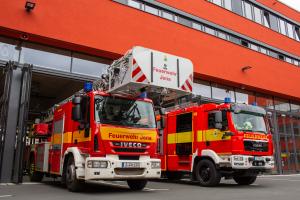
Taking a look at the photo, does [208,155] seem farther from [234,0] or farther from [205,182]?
[234,0]

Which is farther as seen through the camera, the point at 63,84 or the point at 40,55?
the point at 63,84

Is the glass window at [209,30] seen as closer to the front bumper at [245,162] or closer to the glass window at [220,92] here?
the glass window at [220,92]

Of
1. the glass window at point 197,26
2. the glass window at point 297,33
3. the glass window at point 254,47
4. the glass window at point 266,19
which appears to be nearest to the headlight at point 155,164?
the glass window at point 197,26

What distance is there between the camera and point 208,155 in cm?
1092

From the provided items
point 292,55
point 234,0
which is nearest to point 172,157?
point 234,0

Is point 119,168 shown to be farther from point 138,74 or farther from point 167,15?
point 167,15

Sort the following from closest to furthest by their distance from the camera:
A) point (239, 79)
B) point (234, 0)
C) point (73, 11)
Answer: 1. point (73, 11)
2. point (239, 79)
3. point (234, 0)

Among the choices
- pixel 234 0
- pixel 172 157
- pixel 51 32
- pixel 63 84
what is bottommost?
pixel 172 157

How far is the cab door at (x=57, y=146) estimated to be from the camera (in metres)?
9.86

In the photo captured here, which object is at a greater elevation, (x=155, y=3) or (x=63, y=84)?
(x=155, y=3)

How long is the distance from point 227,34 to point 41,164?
522 inches

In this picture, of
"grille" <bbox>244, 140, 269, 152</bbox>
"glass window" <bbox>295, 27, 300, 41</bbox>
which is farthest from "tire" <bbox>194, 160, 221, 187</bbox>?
"glass window" <bbox>295, 27, 300, 41</bbox>

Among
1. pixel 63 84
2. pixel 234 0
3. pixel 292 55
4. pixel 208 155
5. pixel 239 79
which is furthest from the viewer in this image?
pixel 292 55

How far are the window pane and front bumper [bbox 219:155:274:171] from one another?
13.2 m
